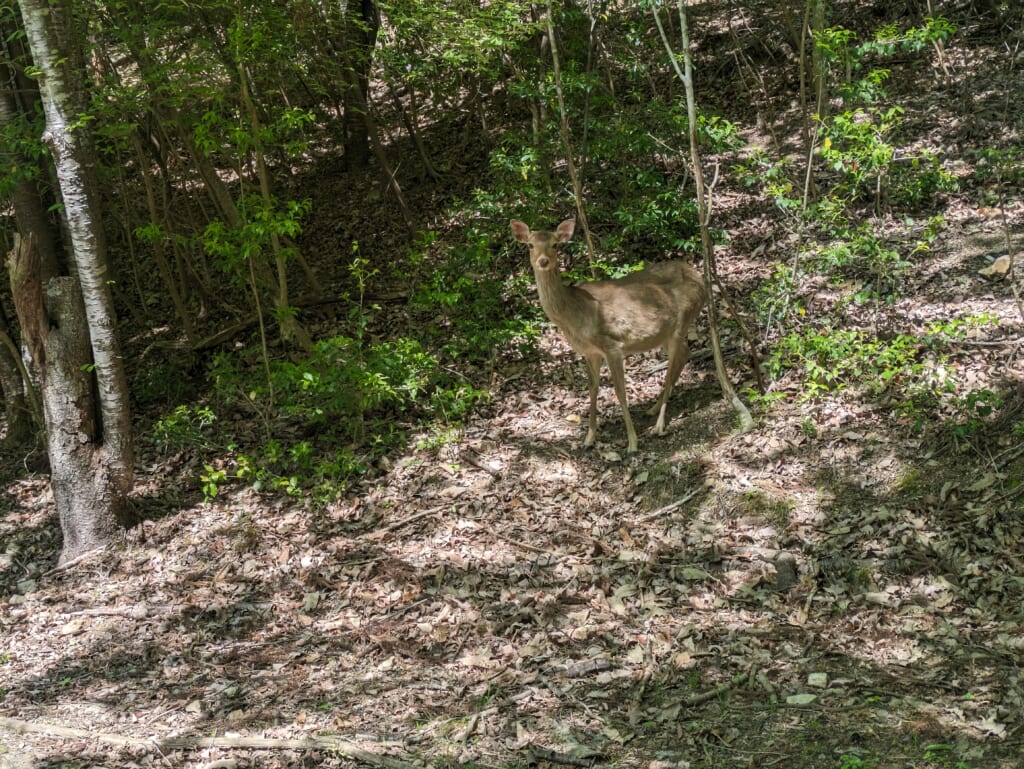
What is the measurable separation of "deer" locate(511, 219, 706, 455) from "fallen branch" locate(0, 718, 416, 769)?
385 centimetres

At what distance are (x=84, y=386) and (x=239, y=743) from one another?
4.29 meters

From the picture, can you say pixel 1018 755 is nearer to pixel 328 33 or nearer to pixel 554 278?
pixel 554 278

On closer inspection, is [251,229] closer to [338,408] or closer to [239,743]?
[338,408]

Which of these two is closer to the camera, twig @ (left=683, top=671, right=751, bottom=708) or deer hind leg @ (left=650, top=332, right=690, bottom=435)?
twig @ (left=683, top=671, right=751, bottom=708)

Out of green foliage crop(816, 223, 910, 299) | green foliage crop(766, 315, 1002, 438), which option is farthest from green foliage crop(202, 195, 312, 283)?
green foliage crop(816, 223, 910, 299)

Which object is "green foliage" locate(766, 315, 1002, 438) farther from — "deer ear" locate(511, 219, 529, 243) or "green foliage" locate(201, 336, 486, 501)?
"green foliage" locate(201, 336, 486, 501)

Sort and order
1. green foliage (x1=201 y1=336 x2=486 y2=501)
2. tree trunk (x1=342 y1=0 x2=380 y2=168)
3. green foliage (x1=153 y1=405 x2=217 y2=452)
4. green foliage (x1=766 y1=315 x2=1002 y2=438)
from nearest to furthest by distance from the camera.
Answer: green foliage (x1=766 y1=315 x2=1002 y2=438) → green foliage (x1=201 y1=336 x2=486 y2=501) → green foliage (x1=153 y1=405 x2=217 y2=452) → tree trunk (x1=342 y1=0 x2=380 y2=168)

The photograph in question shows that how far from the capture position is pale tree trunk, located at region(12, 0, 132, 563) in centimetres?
811

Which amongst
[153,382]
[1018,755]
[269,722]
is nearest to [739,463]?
[1018,755]

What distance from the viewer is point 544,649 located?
6168 mm

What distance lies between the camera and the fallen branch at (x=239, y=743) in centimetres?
528

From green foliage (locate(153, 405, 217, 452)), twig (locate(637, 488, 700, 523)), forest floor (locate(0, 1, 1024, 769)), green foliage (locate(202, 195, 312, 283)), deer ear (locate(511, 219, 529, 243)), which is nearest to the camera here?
forest floor (locate(0, 1, 1024, 769))

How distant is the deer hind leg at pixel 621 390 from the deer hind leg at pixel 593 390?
184 mm

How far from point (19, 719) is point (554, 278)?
5.25m
